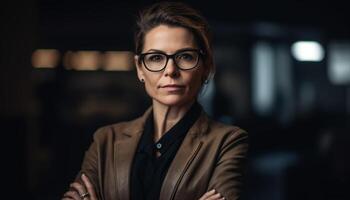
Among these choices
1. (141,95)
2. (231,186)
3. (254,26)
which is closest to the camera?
(231,186)

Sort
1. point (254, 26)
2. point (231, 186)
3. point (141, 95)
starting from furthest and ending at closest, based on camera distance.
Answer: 1. point (254, 26)
2. point (141, 95)
3. point (231, 186)

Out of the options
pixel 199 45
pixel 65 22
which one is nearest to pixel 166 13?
pixel 199 45

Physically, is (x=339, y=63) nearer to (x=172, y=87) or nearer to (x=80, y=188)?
(x=172, y=87)

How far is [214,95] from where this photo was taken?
163 cm

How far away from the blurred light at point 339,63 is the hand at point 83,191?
38.3 inches

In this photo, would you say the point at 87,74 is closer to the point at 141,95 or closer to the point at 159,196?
the point at 141,95

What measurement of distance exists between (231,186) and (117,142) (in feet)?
0.97

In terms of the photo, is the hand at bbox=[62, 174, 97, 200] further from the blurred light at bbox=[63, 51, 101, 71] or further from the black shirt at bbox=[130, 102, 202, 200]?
the blurred light at bbox=[63, 51, 101, 71]

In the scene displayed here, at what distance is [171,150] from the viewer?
1.22 m

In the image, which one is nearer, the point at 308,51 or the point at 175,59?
the point at 175,59

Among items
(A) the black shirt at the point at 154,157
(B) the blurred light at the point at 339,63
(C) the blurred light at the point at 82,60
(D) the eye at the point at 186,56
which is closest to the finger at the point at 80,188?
(A) the black shirt at the point at 154,157

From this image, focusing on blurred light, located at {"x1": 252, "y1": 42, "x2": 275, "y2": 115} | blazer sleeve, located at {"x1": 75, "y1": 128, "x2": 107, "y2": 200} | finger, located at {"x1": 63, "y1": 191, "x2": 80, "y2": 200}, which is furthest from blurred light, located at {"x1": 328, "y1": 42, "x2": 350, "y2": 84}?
finger, located at {"x1": 63, "y1": 191, "x2": 80, "y2": 200}

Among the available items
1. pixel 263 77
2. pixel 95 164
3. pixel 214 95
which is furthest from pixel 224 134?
pixel 263 77

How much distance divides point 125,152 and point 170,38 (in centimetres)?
29
